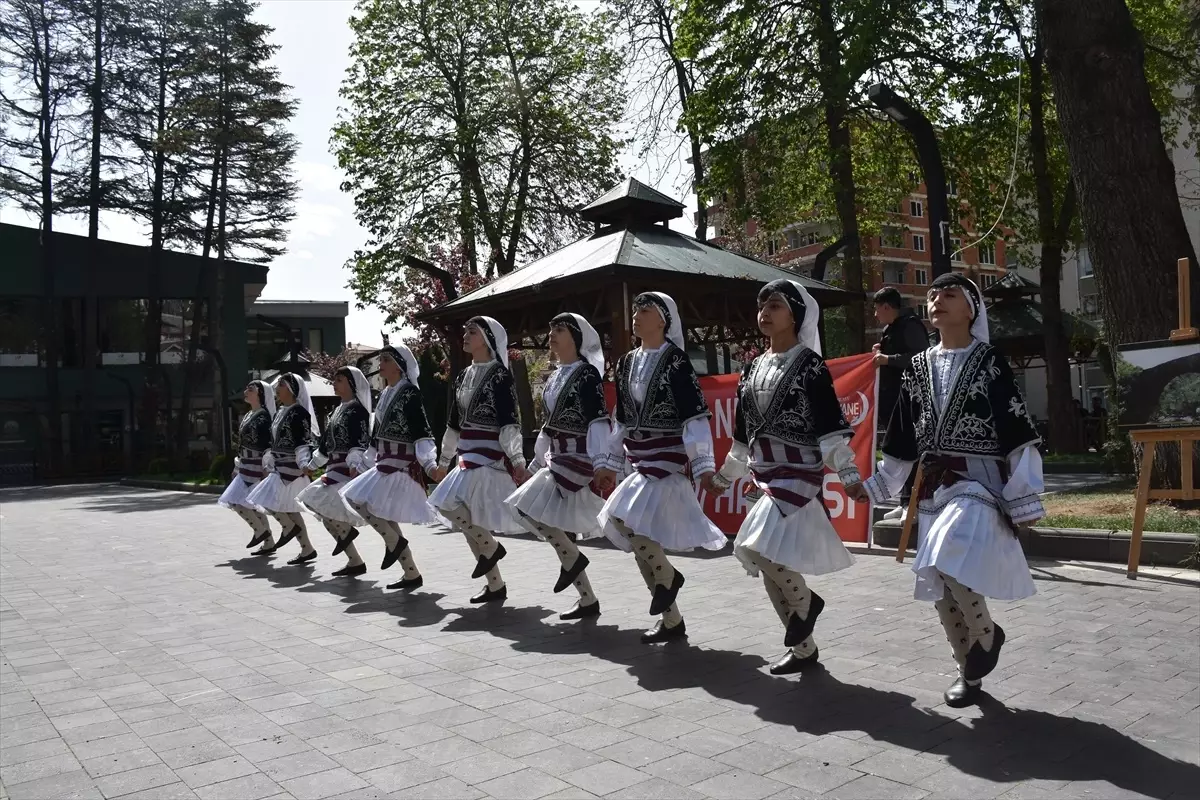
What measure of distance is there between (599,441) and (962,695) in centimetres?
305

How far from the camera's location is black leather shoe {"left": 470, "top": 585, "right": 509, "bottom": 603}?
8.17 metres

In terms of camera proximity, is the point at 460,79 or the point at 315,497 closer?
the point at 315,497

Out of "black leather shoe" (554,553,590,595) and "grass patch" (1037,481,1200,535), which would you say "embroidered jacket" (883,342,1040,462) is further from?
"grass patch" (1037,481,1200,535)

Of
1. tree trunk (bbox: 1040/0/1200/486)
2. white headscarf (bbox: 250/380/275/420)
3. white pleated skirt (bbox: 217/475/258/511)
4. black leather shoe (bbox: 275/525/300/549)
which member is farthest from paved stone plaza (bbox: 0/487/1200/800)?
tree trunk (bbox: 1040/0/1200/486)

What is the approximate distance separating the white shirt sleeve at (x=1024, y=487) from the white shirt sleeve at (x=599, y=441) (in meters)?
2.89

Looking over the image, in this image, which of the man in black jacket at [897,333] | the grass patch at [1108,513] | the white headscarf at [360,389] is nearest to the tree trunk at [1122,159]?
the grass patch at [1108,513]

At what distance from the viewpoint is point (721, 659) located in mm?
5852

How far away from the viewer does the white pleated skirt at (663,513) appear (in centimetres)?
608

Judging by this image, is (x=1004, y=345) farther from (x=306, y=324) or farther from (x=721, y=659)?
(x=306, y=324)

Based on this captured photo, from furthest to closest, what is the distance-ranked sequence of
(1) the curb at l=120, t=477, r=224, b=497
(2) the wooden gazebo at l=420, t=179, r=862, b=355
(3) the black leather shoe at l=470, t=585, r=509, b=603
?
(1) the curb at l=120, t=477, r=224, b=497, (2) the wooden gazebo at l=420, t=179, r=862, b=355, (3) the black leather shoe at l=470, t=585, r=509, b=603

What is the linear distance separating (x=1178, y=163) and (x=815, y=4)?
109 feet

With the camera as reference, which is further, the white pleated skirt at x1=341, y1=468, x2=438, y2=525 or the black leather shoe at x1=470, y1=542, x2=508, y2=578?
the white pleated skirt at x1=341, y1=468, x2=438, y2=525

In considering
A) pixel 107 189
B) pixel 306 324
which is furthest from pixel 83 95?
pixel 306 324

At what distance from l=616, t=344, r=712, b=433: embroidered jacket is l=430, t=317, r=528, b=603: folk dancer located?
172 centimetres
